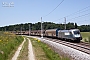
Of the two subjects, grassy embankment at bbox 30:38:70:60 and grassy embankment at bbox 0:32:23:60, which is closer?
grassy embankment at bbox 0:32:23:60

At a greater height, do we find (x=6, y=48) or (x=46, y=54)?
(x=6, y=48)

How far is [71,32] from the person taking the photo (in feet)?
117

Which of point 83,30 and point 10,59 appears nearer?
point 10,59

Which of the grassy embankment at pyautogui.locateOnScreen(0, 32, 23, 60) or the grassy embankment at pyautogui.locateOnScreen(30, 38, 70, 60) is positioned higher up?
the grassy embankment at pyautogui.locateOnScreen(0, 32, 23, 60)

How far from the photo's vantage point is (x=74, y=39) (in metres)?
34.2

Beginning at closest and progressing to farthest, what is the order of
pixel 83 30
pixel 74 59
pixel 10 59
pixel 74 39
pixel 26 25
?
pixel 74 59
pixel 10 59
pixel 74 39
pixel 83 30
pixel 26 25

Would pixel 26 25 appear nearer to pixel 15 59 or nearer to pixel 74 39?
pixel 74 39

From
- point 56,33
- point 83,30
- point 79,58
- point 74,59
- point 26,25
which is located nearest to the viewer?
point 79,58

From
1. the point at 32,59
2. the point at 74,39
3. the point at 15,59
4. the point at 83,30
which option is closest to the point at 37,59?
the point at 32,59

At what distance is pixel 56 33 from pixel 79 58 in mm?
38648

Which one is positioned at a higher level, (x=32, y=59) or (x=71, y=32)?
(x=71, y=32)

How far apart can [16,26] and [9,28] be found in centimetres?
837

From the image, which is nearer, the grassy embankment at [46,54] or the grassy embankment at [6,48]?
the grassy embankment at [6,48]

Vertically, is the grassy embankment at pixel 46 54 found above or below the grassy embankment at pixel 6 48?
below
